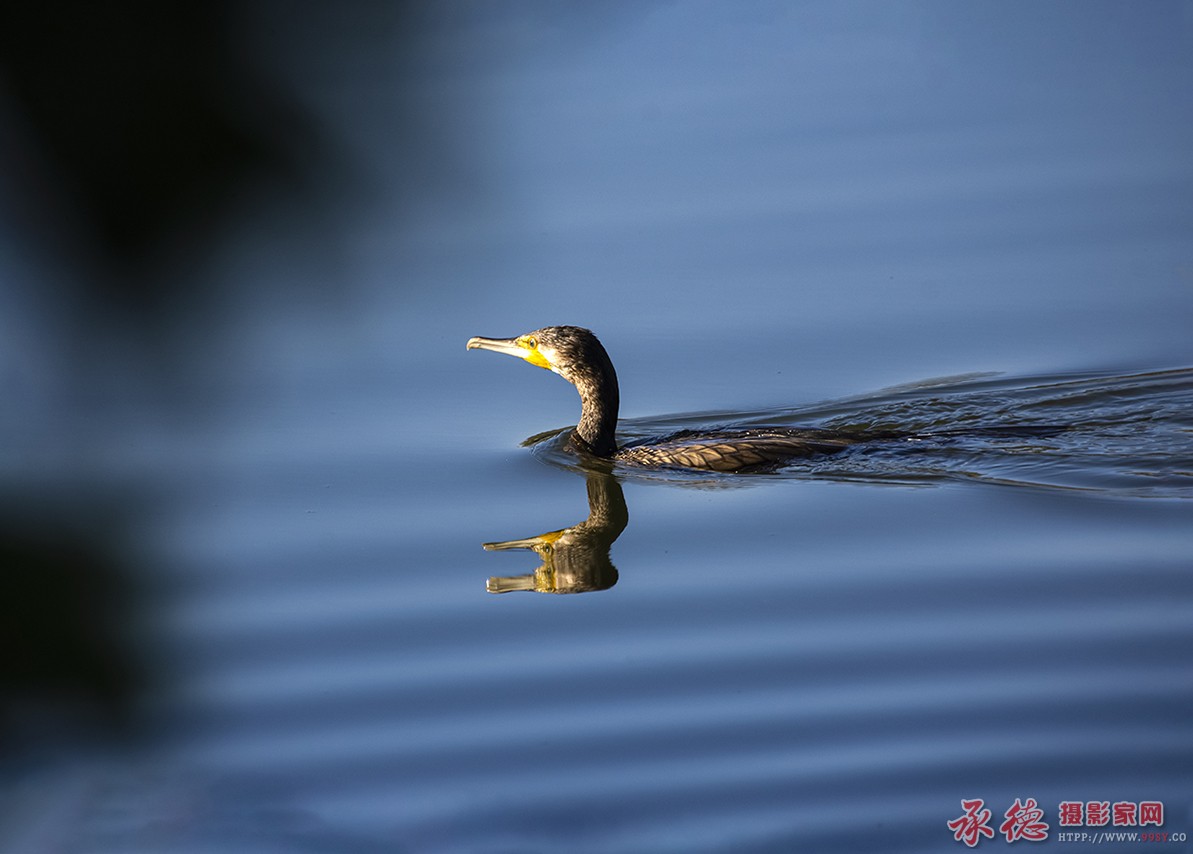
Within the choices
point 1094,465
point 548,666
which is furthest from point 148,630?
point 1094,465

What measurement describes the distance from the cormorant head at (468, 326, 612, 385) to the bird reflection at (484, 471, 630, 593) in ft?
2.53

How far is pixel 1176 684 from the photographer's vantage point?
500 centimetres

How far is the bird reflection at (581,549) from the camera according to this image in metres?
6.69

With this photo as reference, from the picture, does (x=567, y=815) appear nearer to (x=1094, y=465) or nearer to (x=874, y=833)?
(x=874, y=833)

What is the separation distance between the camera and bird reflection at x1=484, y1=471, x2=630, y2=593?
21.9 ft

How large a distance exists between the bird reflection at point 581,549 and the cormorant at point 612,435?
48 cm

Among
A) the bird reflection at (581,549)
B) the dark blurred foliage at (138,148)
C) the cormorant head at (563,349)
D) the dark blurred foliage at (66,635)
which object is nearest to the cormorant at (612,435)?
the cormorant head at (563,349)

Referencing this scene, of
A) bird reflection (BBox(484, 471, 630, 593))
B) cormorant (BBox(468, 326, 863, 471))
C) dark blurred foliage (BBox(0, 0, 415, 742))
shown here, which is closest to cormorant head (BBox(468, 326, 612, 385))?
cormorant (BBox(468, 326, 863, 471))

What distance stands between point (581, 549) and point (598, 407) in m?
2.06

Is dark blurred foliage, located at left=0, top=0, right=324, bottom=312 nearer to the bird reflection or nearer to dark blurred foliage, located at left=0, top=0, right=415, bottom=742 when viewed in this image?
dark blurred foliage, located at left=0, top=0, right=415, bottom=742

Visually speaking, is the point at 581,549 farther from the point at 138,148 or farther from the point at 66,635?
the point at 138,148

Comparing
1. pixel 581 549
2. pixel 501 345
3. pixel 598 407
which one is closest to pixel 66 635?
pixel 581 549

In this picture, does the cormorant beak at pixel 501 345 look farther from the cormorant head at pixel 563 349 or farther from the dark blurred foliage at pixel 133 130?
the dark blurred foliage at pixel 133 130

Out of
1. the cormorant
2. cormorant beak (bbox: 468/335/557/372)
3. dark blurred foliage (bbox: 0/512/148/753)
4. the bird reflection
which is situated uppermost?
cormorant beak (bbox: 468/335/557/372)
